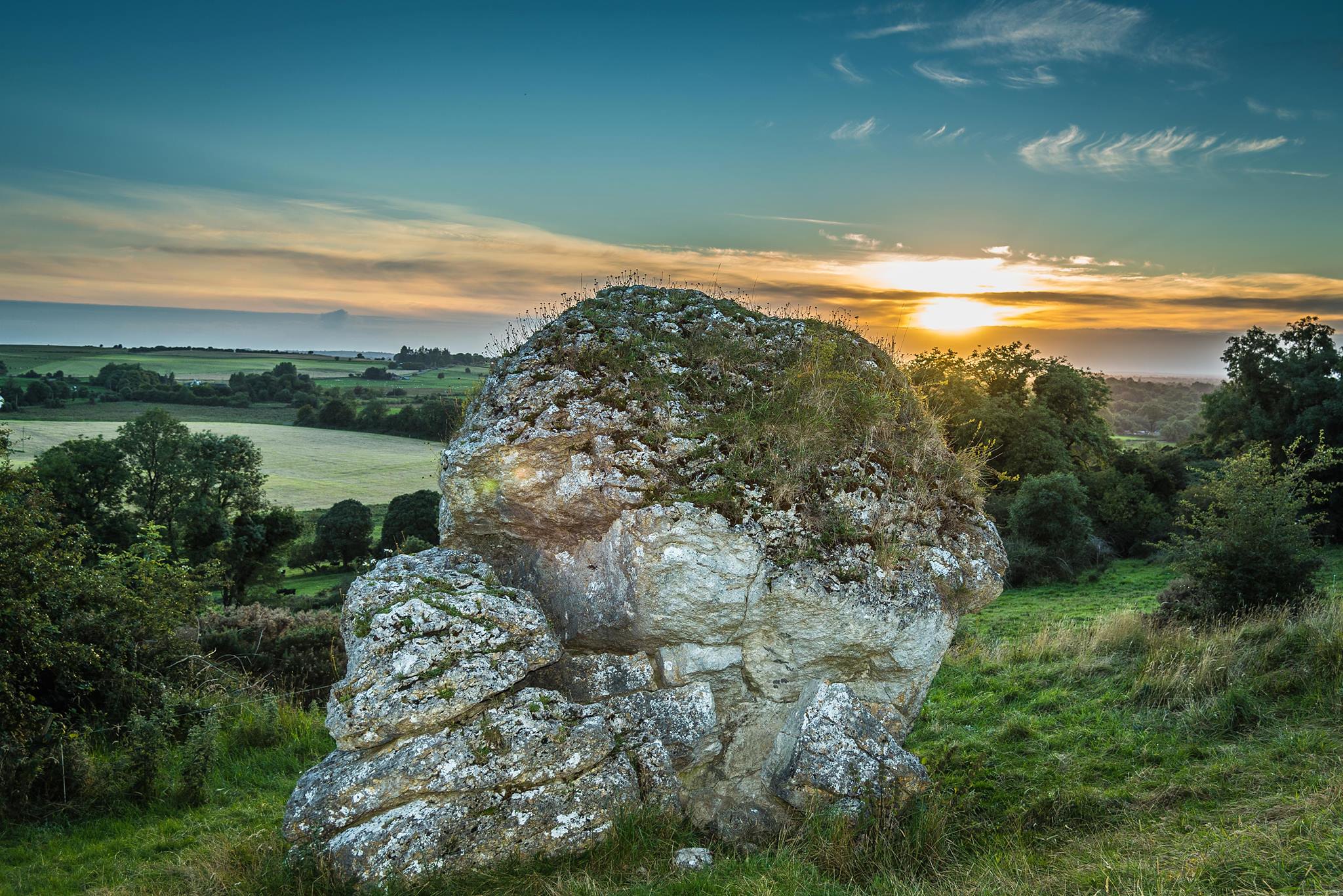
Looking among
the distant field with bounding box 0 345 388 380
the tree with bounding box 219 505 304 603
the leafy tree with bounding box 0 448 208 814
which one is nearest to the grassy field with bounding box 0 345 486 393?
the distant field with bounding box 0 345 388 380

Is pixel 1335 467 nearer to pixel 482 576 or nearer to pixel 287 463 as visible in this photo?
pixel 482 576

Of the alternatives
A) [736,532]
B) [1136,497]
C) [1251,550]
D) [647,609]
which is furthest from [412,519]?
[736,532]

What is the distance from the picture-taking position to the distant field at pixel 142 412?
7225cm

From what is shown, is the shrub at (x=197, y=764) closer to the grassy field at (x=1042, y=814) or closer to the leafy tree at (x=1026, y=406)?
the grassy field at (x=1042, y=814)

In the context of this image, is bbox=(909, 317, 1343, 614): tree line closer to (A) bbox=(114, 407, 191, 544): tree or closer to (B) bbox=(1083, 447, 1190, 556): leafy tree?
(B) bbox=(1083, 447, 1190, 556): leafy tree

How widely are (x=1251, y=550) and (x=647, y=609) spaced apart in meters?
14.3

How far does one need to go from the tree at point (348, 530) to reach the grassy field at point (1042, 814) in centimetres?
4474

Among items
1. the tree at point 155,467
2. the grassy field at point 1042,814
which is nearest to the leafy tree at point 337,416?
the tree at point 155,467

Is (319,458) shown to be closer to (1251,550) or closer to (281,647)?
(281,647)

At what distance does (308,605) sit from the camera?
33219 mm

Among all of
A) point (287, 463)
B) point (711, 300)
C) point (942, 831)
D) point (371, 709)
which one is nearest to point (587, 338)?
point (711, 300)

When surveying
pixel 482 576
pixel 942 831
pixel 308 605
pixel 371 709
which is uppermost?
pixel 482 576

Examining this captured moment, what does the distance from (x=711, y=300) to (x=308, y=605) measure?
1173 inches

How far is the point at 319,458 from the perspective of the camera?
2719 inches
